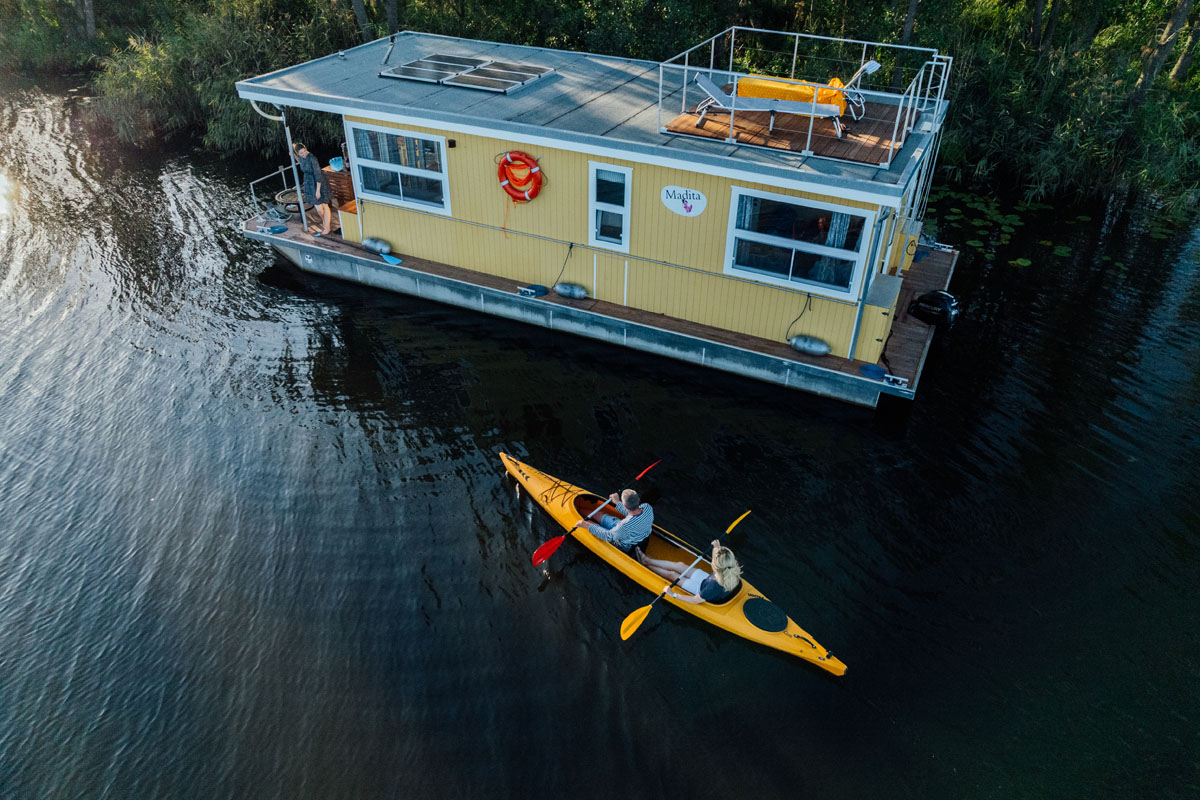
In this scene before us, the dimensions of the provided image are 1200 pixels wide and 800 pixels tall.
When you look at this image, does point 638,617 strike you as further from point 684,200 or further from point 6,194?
point 6,194

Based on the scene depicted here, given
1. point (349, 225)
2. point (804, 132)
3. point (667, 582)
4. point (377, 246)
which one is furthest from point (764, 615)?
point (349, 225)

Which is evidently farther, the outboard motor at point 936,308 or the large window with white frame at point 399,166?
the large window with white frame at point 399,166

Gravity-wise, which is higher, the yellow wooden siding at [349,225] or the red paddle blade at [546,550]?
the yellow wooden siding at [349,225]

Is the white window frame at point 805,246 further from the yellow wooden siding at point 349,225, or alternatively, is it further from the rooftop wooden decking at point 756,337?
the yellow wooden siding at point 349,225

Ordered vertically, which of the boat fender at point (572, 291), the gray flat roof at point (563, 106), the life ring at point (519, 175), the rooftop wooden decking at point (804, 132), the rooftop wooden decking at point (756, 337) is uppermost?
the rooftop wooden decking at point (804, 132)

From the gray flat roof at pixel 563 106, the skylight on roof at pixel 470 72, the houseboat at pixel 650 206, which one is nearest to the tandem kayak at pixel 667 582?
the houseboat at pixel 650 206

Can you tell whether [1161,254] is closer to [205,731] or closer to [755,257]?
[755,257]

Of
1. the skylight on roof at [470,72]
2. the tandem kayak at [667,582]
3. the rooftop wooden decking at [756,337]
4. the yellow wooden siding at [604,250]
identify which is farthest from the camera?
the skylight on roof at [470,72]

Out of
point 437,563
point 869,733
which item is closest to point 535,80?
point 437,563
